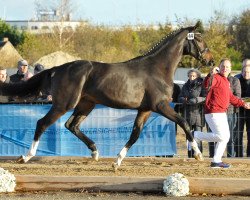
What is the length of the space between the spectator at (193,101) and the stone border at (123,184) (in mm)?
3769

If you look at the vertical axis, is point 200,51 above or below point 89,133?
above

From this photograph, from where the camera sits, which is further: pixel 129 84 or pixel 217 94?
pixel 129 84

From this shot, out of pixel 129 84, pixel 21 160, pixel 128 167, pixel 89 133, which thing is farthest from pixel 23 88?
pixel 128 167

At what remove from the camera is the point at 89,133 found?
14.7m

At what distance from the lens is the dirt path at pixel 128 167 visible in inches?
464

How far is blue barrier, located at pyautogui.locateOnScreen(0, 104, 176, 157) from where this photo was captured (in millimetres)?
14625

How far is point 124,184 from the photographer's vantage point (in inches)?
425

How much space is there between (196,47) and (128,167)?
98.6 inches

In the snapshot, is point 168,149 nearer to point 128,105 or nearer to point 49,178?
point 128,105

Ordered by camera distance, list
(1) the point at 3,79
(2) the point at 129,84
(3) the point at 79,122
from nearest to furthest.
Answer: (2) the point at 129,84 < (3) the point at 79,122 < (1) the point at 3,79

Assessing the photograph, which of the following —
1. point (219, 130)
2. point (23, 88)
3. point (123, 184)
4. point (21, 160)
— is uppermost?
point (23, 88)

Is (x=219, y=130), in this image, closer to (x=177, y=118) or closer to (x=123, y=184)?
(x=177, y=118)

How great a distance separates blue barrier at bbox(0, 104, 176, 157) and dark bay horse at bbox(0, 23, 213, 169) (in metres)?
1.62

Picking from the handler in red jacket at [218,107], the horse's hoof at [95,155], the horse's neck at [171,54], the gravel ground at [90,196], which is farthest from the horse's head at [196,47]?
the gravel ground at [90,196]
